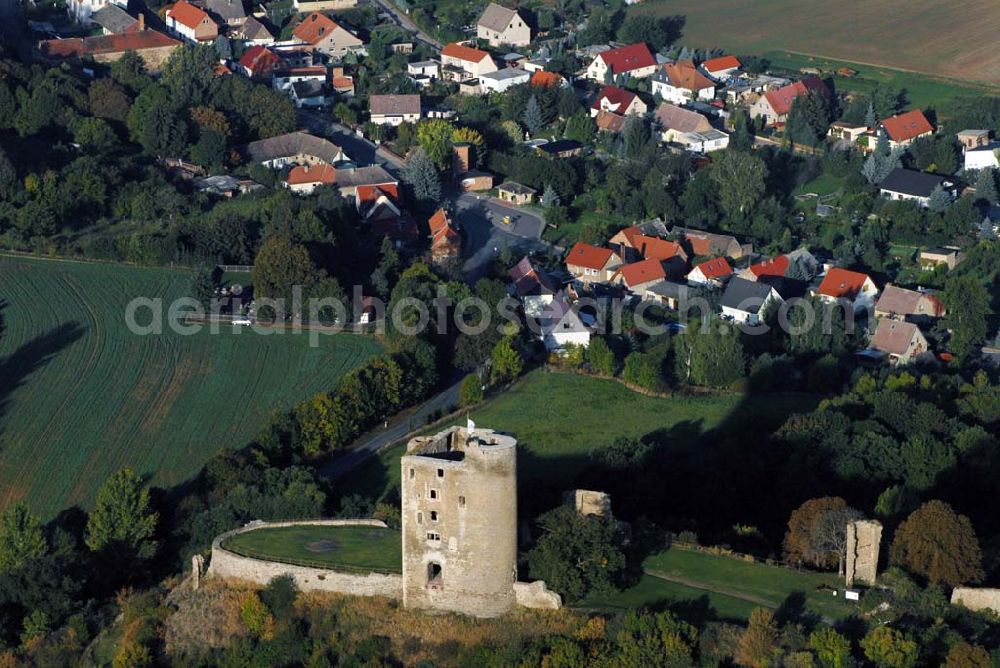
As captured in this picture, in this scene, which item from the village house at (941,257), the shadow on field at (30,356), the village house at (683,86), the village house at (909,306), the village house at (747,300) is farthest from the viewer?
the village house at (683,86)

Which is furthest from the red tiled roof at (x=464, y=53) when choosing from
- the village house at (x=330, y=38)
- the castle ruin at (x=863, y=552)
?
the castle ruin at (x=863, y=552)

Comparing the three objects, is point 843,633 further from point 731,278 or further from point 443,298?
point 731,278

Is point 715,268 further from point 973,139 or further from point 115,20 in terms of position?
point 115,20

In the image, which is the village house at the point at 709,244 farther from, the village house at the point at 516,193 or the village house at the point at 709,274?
the village house at the point at 516,193

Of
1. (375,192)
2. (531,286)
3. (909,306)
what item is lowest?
(909,306)

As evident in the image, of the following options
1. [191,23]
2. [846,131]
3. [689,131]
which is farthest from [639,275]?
[191,23]
